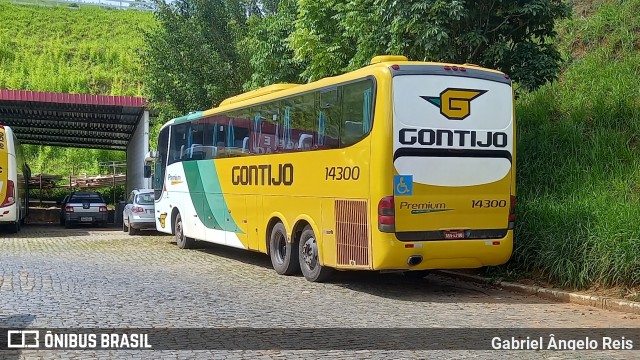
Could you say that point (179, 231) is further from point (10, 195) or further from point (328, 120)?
point (328, 120)

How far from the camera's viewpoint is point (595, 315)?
349 inches

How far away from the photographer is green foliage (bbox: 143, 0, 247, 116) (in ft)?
79.6

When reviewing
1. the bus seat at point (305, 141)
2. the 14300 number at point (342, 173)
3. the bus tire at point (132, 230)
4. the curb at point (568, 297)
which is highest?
the bus seat at point (305, 141)

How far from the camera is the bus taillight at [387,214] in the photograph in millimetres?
9617

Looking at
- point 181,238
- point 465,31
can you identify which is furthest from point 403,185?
point 181,238

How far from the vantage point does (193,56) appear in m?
24.2

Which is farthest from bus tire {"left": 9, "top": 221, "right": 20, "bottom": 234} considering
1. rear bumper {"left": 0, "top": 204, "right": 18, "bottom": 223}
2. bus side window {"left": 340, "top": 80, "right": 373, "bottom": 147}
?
bus side window {"left": 340, "top": 80, "right": 373, "bottom": 147}

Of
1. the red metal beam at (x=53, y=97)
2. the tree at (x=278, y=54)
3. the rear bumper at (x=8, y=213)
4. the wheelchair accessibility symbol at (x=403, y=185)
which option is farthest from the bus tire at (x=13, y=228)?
the wheelchair accessibility symbol at (x=403, y=185)

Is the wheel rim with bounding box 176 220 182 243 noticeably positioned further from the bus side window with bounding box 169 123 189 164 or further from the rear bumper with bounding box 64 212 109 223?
the rear bumper with bounding box 64 212 109 223

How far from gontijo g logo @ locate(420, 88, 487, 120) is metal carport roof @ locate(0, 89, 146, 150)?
21.0m

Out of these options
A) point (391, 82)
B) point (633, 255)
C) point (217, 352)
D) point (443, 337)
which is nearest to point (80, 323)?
point (217, 352)

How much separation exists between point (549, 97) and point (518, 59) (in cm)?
353

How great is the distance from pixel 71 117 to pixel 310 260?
26068mm

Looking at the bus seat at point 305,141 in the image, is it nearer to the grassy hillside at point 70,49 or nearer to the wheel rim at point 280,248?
the wheel rim at point 280,248
